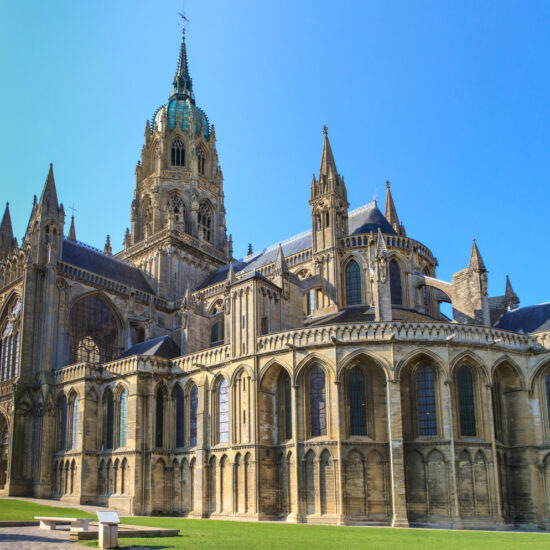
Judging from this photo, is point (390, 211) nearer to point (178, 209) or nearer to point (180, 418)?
point (178, 209)

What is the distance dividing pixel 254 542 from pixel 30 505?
66.8 feet

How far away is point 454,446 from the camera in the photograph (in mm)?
29750

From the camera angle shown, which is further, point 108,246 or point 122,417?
point 108,246

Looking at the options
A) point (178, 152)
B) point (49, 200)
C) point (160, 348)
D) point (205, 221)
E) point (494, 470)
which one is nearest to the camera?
point (494, 470)

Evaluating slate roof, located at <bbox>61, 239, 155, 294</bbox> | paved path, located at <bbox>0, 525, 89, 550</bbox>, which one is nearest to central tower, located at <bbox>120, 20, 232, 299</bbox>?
slate roof, located at <bbox>61, 239, 155, 294</bbox>

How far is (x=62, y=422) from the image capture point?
41.5m

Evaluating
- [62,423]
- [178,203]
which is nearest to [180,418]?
[62,423]

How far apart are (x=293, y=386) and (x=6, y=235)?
114 feet

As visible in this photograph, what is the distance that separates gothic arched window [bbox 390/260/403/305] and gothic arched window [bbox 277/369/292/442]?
11.5 m

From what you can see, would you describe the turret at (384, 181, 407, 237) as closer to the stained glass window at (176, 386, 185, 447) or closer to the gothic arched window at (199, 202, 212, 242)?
the gothic arched window at (199, 202, 212, 242)

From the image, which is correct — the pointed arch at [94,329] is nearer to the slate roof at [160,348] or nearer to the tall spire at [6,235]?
the slate roof at [160,348]

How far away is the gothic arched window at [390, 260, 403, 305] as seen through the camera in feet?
137

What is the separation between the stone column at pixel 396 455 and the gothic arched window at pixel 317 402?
3.15 m

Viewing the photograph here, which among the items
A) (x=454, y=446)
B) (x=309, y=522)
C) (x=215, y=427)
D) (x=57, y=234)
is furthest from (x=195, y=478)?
(x=57, y=234)
